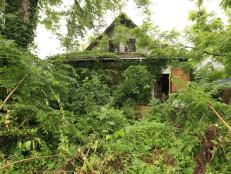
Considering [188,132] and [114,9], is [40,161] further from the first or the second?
[114,9]

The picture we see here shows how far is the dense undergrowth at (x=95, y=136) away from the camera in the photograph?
4.72 meters

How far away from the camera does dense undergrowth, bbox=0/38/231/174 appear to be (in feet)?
15.5

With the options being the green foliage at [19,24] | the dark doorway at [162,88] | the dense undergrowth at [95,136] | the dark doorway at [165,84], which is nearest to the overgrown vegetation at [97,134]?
the dense undergrowth at [95,136]

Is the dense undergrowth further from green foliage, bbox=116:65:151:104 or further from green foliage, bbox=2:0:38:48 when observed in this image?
green foliage, bbox=116:65:151:104

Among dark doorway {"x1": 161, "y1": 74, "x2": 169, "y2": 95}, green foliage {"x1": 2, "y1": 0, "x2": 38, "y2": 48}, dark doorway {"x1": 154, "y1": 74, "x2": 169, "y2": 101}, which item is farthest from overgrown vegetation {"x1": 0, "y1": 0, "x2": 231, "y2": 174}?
dark doorway {"x1": 161, "y1": 74, "x2": 169, "y2": 95}

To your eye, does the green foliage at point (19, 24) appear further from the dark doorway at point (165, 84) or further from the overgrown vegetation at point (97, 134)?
the dark doorway at point (165, 84)

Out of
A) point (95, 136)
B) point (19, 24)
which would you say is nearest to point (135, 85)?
point (19, 24)

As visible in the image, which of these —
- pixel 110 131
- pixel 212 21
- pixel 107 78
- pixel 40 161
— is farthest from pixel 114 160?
pixel 212 21

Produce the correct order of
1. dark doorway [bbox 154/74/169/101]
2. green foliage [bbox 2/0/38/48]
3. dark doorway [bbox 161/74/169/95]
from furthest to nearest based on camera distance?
dark doorway [bbox 161/74/169/95] < dark doorway [bbox 154/74/169/101] < green foliage [bbox 2/0/38/48]

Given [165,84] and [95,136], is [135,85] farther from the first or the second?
[95,136]

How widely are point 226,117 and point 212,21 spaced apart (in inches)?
623

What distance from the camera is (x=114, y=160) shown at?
4824 mm

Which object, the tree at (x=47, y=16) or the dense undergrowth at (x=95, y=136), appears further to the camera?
the tree at (x=47, y=16)

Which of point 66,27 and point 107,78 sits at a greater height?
point 66,27
